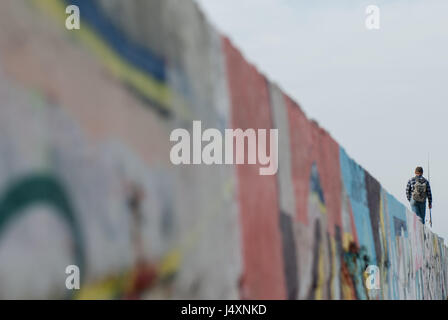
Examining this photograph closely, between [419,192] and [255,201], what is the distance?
497 inches

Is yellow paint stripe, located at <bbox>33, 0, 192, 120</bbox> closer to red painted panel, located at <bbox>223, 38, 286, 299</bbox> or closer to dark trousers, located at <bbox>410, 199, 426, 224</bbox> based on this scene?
red painted panel, located at <bbox>223, 38, 286, 299</bbox>

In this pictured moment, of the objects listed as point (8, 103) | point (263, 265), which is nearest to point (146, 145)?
point (8, 103)

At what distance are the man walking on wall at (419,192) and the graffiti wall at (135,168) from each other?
37.4 ft

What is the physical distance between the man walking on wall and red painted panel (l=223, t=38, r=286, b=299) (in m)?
12.2

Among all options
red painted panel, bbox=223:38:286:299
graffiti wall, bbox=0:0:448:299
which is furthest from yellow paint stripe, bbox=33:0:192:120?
red painted panel, bbox=223:38:286:299

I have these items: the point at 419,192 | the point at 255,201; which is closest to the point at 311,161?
the point at 255,201

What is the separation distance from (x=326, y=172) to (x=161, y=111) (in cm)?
345

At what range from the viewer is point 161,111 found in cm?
360

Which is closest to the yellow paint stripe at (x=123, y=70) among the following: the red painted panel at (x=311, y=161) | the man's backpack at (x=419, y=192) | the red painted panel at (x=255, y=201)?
the red painted panel at (x=255, y=201)

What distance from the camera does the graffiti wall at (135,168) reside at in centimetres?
259

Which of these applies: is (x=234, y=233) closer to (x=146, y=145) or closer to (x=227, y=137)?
(x=227, y=137)

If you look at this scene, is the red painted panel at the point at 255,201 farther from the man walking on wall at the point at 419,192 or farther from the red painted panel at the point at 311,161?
the man walking on wall at the point at 419,192

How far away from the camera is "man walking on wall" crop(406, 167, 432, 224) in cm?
1695

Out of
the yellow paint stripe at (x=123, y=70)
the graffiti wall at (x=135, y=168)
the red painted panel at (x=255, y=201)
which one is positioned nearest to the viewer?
the graffiti wall at (x=135, y=168)
